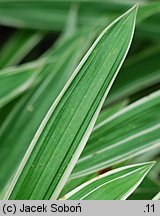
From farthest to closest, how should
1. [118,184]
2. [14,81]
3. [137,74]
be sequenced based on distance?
[137,74], [14,81], [118,184]

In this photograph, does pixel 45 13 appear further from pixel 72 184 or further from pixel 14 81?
pixel 72 184

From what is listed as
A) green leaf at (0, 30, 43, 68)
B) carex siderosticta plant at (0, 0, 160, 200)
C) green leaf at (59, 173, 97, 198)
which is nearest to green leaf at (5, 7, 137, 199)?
carex siderosticta plant at (0, 0, 160, 200)

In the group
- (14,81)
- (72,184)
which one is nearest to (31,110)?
(14,81)

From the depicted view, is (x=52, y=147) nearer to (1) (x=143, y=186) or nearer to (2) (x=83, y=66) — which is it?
(2) (x=83, y=66)

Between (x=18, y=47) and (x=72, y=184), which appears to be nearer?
(x=72, y=184)

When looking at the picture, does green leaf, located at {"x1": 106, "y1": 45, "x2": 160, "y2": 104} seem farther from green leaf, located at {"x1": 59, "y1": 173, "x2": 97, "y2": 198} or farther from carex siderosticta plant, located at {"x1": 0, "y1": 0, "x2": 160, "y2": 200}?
green leaf, located at {"x1": 59, "y1": 173, "x2": 97, "y2": 198}

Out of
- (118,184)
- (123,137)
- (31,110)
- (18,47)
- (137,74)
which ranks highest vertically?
(18,47)
